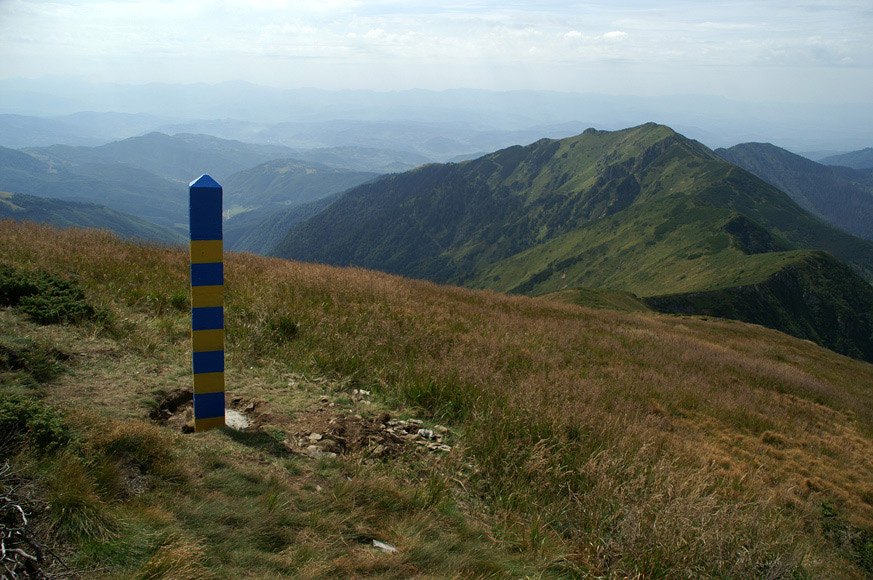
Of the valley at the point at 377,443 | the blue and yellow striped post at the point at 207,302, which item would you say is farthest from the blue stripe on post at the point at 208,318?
the valley at the point at 377,443

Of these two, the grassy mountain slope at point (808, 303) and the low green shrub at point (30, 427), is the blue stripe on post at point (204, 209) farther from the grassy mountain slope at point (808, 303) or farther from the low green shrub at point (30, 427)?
the grassy mountain slope at point (808, 303)

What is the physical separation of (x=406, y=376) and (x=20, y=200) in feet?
876

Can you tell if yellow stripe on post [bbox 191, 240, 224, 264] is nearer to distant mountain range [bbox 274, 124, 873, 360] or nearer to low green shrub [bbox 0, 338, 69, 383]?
low green shrub [bbox 0, 338, 69, 383]

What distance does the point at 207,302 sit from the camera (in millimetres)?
3918

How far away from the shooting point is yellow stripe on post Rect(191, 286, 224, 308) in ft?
12.6

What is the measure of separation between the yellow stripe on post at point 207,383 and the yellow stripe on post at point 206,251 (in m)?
0.99

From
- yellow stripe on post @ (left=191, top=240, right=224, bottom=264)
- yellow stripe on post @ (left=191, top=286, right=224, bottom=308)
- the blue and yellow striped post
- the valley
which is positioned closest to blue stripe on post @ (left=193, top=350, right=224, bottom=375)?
the blue and yellow striped post

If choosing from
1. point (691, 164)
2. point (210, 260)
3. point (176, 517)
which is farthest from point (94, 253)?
point (691, 164)

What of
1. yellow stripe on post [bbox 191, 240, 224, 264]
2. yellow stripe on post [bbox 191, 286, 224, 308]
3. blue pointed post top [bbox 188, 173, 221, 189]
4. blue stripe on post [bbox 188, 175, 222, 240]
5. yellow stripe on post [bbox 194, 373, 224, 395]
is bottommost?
yellow stripe on post [bbox 194, 373, 224, 395]

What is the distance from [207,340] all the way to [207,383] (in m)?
0.38

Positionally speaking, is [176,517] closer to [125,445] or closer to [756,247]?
[125,445]

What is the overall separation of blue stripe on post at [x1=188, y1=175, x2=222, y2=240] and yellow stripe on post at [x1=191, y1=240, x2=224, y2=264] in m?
0.04

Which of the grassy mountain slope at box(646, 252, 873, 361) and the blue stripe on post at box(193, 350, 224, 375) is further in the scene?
the grassy mountain slope at box(646, 252, 873, 361)

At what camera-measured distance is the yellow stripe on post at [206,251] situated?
12.5ft
